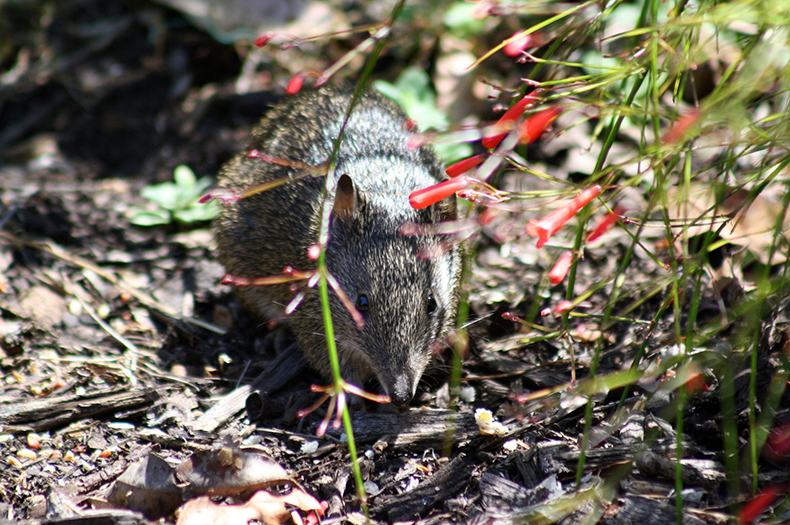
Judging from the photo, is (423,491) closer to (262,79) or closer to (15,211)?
(15,211)

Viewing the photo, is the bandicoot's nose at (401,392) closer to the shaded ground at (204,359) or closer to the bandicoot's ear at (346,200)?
the shaded ground at (204,359)

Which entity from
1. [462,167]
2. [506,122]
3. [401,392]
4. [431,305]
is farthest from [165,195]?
[506,122]

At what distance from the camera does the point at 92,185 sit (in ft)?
21.3

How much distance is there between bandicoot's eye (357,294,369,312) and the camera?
411 centimetres

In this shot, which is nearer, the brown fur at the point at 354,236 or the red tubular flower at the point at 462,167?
the red tubular flower at the point at 462,167

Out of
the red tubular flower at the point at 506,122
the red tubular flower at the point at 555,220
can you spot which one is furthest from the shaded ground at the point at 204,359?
the red tubular flower at the point at 506,122

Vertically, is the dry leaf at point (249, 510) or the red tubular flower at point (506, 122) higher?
the red tubular flower at point (506, 122)

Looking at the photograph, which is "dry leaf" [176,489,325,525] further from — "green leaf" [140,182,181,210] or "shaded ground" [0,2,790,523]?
"green leaf" [140,182,181,210]

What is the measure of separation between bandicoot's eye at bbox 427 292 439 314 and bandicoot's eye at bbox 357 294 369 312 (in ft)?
1.29

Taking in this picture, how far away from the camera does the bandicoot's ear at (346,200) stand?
4.00m

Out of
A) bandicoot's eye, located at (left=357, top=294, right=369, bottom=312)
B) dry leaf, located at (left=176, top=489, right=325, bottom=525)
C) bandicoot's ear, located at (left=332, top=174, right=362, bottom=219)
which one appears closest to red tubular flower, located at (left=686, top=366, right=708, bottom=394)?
bandicoot's eye, located at (left=357, top=294, right=369, bottom=312)

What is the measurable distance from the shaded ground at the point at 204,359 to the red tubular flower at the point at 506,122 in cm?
89

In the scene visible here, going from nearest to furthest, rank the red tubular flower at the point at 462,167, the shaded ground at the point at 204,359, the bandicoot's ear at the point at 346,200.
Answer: the red tubular flower at the point at 462,167 → the shaded ground at the point at 204,359 → the bandicoot's ear at the point at 346,200

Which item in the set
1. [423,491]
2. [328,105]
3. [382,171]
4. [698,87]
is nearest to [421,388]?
[423,491]
